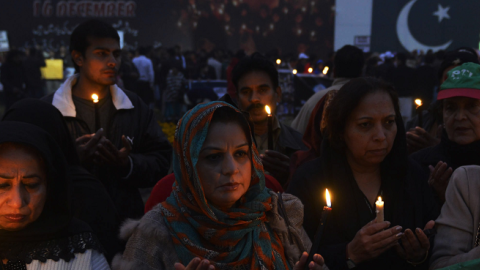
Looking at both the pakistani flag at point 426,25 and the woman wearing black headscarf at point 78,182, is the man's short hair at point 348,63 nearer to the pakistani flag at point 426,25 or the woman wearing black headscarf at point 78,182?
the woman wearing black headscarf at point 78,182

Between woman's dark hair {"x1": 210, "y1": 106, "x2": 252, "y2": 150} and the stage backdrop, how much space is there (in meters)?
27.2

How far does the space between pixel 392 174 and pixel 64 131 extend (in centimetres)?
175

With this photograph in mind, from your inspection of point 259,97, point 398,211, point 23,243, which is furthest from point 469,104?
point 23,243

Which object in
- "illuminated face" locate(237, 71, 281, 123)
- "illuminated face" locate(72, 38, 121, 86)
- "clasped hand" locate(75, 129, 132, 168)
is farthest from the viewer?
"illuminated face" locate(237, 71, 281, 123)

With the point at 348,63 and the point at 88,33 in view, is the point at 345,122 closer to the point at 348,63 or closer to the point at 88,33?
the point at 88,33

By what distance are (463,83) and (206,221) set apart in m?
1.78

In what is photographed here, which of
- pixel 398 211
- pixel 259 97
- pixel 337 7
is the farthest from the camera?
pixel 337 7

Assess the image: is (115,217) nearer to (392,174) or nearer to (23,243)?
(23,243)

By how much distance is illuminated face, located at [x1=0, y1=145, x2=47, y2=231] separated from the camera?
2.03 metres

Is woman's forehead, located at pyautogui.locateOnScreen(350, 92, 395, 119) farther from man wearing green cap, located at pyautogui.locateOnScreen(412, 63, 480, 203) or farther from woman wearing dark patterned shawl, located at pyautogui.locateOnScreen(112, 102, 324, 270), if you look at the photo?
woman wearing dark patterned shawl, located at pyautogui.locateOnScreen(112, 102, 324, 270)

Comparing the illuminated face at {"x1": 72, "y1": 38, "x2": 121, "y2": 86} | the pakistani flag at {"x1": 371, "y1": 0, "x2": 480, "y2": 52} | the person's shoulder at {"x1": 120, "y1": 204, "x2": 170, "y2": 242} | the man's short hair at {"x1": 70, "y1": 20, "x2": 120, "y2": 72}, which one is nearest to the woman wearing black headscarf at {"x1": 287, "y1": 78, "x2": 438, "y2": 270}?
the person's shoulder at {"x1": 120, "y1": 204, "x2": 170, "y2": 242}

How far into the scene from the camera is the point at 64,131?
2699mm

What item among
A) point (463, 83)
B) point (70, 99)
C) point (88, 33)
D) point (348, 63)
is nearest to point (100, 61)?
point (88, 33)

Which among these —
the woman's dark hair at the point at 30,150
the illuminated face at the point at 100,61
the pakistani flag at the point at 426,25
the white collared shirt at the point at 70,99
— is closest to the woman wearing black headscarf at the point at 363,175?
the woman's dark hair at the point at 30,150
